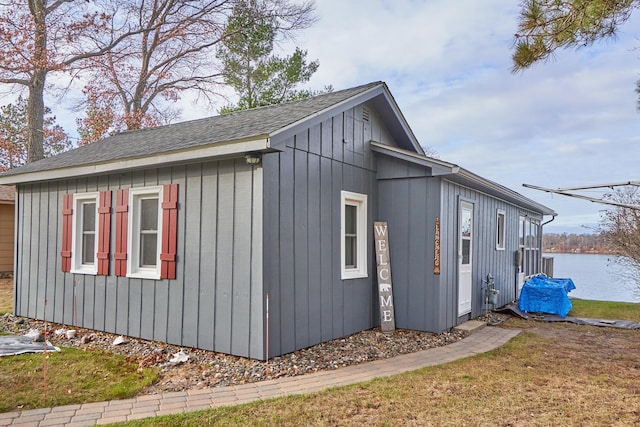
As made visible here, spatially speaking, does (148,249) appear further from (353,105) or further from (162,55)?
(162,55)

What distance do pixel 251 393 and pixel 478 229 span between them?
224 inches

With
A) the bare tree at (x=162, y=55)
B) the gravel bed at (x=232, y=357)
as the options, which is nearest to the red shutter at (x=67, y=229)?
the gravel bed at (x=232, y=357)

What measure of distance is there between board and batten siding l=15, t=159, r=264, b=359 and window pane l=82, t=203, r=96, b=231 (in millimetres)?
300

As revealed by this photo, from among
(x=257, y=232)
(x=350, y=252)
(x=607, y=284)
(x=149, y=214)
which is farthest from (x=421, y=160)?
(x=607, y=284)

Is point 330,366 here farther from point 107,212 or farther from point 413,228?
point 107,212

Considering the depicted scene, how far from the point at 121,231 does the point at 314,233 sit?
109 inches

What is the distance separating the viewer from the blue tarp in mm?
8594

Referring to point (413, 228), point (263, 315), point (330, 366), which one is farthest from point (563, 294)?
point (263, 315)

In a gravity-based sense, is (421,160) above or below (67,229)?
above

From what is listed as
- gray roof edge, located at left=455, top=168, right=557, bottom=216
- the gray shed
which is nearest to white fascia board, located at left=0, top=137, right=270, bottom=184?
the gray shed

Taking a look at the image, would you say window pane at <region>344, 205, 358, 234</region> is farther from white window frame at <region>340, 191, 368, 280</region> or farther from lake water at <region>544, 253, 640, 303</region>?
lake water at <region>544, 253, 640, 303</region>

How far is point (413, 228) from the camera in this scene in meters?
6.77

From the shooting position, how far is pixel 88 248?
6836mm

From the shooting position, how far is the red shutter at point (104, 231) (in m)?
6.35
